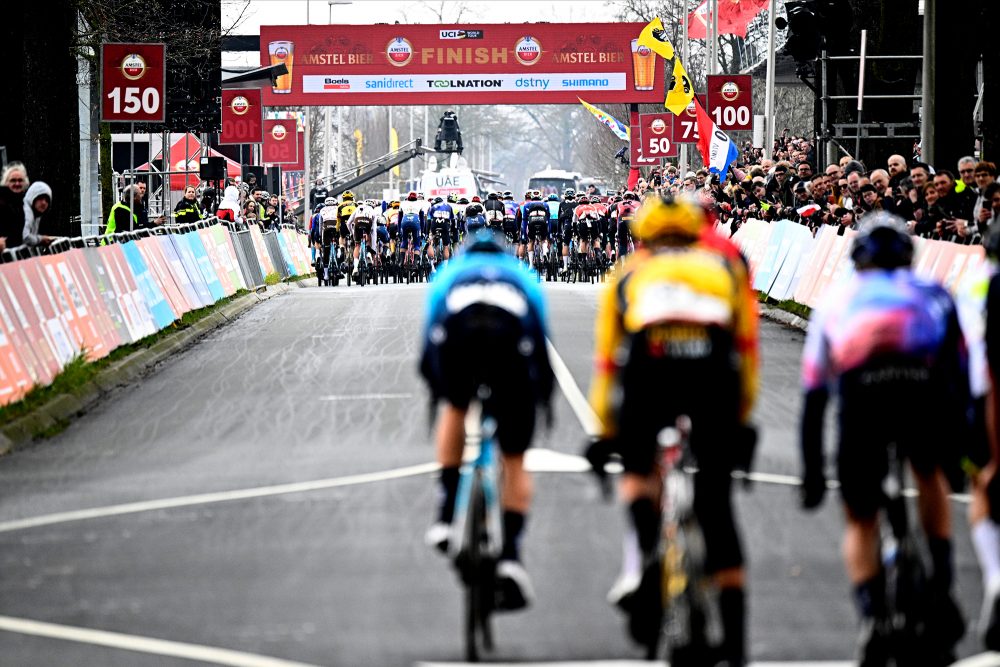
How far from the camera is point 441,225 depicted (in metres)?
42.2

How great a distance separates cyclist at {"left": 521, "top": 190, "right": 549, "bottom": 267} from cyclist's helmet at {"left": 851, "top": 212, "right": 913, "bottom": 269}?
35008 mm

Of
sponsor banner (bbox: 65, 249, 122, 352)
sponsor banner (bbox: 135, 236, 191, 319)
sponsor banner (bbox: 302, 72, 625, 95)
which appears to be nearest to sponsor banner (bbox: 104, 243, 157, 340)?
sponsor banner (bbox: 65, 249, 122, 352)

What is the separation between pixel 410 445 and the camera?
44.0ft

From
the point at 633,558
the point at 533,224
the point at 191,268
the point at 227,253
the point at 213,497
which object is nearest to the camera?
the point at 633,558

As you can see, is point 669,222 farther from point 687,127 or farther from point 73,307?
point 687,127

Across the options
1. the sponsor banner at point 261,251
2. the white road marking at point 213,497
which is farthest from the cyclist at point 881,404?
the sponsor banner at point 261,251

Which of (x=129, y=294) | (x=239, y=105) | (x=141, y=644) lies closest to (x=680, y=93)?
(x=239, y=105)

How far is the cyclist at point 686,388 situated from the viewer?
6539mm

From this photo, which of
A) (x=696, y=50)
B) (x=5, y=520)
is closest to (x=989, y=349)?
(x=5, y=520)

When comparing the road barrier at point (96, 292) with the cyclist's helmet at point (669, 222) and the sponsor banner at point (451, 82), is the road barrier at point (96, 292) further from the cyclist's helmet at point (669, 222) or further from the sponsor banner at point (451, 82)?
the sponsor banner at point (451, 82)

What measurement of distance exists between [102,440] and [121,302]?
19.4 feet

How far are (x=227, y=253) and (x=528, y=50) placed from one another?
28.4 m

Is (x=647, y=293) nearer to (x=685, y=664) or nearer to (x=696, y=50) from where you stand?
(x=685, y=664)

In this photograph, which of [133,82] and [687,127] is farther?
[687,127]
